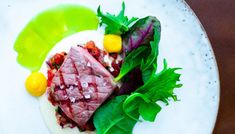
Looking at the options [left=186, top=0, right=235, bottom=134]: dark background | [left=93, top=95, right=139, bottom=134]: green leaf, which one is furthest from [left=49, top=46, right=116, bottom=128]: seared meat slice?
[left=186, top=0, right=235, bottom=134]: dark background

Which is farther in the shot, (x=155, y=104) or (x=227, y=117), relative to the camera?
(x=227, y=117)

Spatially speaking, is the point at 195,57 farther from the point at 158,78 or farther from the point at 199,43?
the point at 158,78

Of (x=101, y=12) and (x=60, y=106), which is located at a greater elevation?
(x=101, y=12)

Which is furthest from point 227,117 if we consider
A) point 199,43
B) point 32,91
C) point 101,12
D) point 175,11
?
point 32,91

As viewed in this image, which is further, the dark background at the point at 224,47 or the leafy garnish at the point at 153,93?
the dark background at the point at 224,47

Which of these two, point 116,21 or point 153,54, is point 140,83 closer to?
point 153,54

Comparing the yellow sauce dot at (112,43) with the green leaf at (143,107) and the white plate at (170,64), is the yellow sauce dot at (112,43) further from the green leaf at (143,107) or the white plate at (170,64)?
the green leaf at (143,107)

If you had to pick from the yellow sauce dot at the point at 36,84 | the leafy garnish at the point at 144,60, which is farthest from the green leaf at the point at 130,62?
the yellow sauce dot at the point at 36,84
